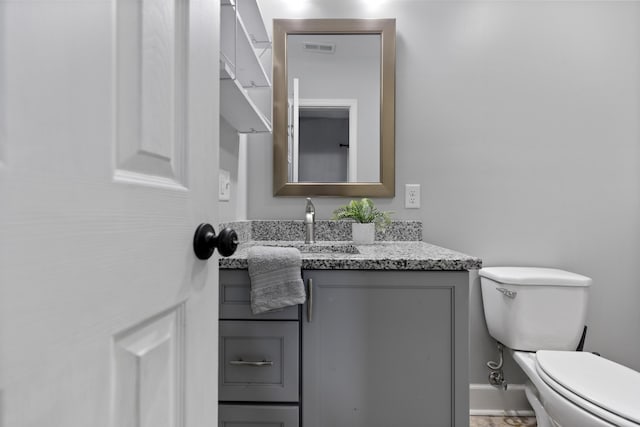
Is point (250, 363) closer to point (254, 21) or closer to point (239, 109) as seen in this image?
point (239, 109)

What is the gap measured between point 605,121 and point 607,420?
1358 mm

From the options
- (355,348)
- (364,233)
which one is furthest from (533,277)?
(355,348)

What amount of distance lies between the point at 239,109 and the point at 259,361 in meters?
0.85

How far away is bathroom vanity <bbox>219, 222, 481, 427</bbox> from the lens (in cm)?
98

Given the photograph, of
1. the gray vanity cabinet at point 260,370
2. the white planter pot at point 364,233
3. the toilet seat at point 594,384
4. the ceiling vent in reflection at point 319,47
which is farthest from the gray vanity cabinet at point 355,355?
the ceiling vent in reflection at point 319,47

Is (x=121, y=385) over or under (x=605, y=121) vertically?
under

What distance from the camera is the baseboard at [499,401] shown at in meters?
1.57

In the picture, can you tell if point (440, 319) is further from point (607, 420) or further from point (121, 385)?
point (121, 385)

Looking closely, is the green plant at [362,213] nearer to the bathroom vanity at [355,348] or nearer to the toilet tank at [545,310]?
the bathroom vanity at [355,348]

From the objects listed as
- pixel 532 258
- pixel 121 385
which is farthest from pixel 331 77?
pixel 121 385

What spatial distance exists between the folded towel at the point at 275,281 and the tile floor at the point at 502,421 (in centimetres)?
A: 118

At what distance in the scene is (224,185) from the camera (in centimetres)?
131

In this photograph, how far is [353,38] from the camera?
162 cm

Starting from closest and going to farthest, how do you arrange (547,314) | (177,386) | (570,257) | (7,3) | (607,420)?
(7,3), (177,386), (607,420), (547,314), (570,257)
